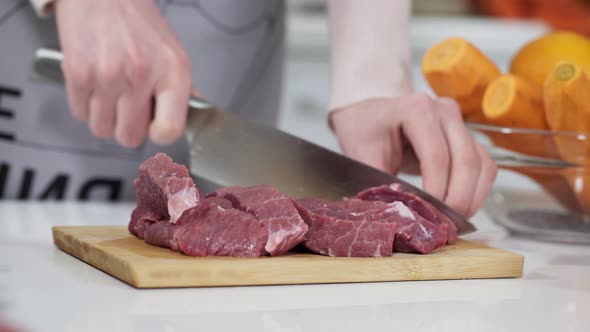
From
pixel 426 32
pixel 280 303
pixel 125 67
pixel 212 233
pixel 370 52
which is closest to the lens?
pixel 280 303

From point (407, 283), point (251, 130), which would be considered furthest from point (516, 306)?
point (251, 130)

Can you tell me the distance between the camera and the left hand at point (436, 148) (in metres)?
1.40

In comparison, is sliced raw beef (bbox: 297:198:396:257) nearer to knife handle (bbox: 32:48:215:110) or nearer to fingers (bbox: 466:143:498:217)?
fingers (bbox: 466:143:498:217)

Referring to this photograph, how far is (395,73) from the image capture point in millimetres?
1638

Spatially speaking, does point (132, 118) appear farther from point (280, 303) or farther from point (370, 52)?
Result: point (280, 303)

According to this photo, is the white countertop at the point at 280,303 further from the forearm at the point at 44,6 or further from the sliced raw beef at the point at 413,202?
the forearm at the point at 44,6

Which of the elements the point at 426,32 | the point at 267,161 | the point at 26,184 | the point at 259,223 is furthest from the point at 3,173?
the point at 426,32

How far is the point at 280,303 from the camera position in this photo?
3.13 ft

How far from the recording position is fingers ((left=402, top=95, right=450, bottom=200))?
1.40m

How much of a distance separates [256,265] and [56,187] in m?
0.89

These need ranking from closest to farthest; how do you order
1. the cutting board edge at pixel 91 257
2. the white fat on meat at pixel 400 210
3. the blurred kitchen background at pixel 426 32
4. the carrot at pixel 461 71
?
1. the cutting board edge at pixel 91 257
2. the white fat on meat at pixel 400 210
3. the carrot at pixel 461 71
4. the blurred kitchen background at pixel 426 32

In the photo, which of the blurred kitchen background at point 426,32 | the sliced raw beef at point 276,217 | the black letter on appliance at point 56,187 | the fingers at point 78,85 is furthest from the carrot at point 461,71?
the blurred kitchen background at point 426,32

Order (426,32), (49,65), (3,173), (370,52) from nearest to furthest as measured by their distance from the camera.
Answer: (49,65) < (370,52) < (3,173) < (426,32)

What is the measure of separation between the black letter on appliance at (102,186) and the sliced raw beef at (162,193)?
64 centimetres
